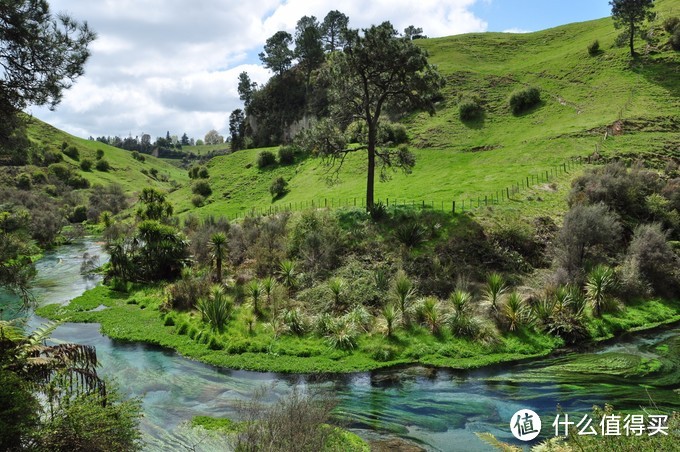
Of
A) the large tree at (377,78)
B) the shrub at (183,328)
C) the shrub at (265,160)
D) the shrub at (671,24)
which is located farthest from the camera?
the shrub at (265,160)

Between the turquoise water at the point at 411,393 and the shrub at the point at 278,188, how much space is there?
3915 cm

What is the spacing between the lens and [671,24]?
2591 inches

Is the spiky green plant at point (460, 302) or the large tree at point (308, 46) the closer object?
the spiky green plant at point (460, 302)

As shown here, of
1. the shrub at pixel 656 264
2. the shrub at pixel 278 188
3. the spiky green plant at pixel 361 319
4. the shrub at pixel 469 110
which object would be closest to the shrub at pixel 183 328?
the spiky green plant at pixel 361 319

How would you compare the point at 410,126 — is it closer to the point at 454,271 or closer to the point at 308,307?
the point at 454,271

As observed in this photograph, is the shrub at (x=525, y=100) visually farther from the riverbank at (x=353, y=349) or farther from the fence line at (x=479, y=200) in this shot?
the riverbank at (x=353, y=349)

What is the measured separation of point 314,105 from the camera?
88.8m

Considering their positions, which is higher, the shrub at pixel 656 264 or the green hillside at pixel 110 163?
the green hillside at pixel 110 163

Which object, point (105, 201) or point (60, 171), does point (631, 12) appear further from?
point (60, 171)

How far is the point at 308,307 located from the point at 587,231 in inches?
726

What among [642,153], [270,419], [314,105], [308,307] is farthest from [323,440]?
[314,105]

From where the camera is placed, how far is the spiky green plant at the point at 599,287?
79.6 feet

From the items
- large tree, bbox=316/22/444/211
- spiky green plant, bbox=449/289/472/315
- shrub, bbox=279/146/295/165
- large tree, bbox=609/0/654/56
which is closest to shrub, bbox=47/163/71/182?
shrub, bbox=279/146/295/165

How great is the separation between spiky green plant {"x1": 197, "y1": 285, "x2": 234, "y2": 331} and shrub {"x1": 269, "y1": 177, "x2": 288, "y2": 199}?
34887 mm
